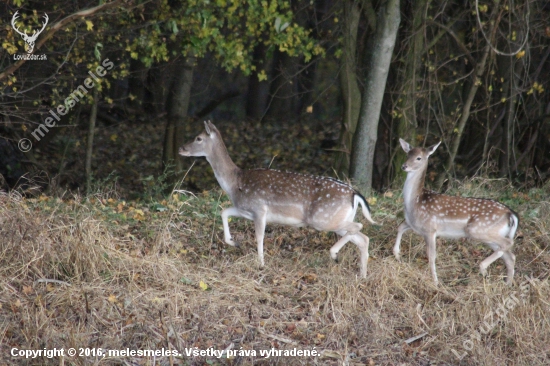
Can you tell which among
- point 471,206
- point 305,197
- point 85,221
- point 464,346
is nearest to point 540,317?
point 464,346

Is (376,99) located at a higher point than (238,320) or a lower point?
higher

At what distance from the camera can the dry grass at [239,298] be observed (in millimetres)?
6352

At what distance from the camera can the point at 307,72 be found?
523 inches

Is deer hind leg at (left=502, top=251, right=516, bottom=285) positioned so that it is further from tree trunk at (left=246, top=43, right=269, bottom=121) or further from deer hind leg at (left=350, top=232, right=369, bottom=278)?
tree trunk at (left=246, top=43, right=269, bottom=121)

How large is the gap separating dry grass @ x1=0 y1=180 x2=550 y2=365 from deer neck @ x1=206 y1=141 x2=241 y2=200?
0.62 m

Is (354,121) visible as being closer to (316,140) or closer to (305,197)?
(305,197)

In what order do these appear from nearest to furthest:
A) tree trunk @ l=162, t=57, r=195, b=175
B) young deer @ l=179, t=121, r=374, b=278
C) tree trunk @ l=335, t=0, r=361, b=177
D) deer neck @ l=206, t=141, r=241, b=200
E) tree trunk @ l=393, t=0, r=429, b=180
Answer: young deer @ l=179, t=121, r=374, b=278, deer neck @ l=206, t=141, r=241, b=200, tree trunk @ l=393, t=0, r=429, b=180, tree trunk @ l=335, t=0, r=361, b=177, tree trunk @ l=162, t=57, r=195, b=175

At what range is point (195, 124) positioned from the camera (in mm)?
18125

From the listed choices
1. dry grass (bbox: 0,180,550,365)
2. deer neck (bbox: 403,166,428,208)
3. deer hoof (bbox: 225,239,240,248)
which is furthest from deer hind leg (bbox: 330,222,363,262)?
deer hoof (bbox: 225,239,240,248)

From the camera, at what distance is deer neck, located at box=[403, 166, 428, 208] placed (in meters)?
7.97

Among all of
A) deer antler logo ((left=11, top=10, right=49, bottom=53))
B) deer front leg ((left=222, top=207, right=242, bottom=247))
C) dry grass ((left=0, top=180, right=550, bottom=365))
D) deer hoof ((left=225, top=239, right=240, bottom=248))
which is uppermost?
deer antler logo ((left=11, top=10, right=49, bottom=53))

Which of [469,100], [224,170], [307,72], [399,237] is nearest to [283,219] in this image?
[224,170]

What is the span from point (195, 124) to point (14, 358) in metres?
12.5

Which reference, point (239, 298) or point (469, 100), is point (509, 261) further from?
point (469, 100)
